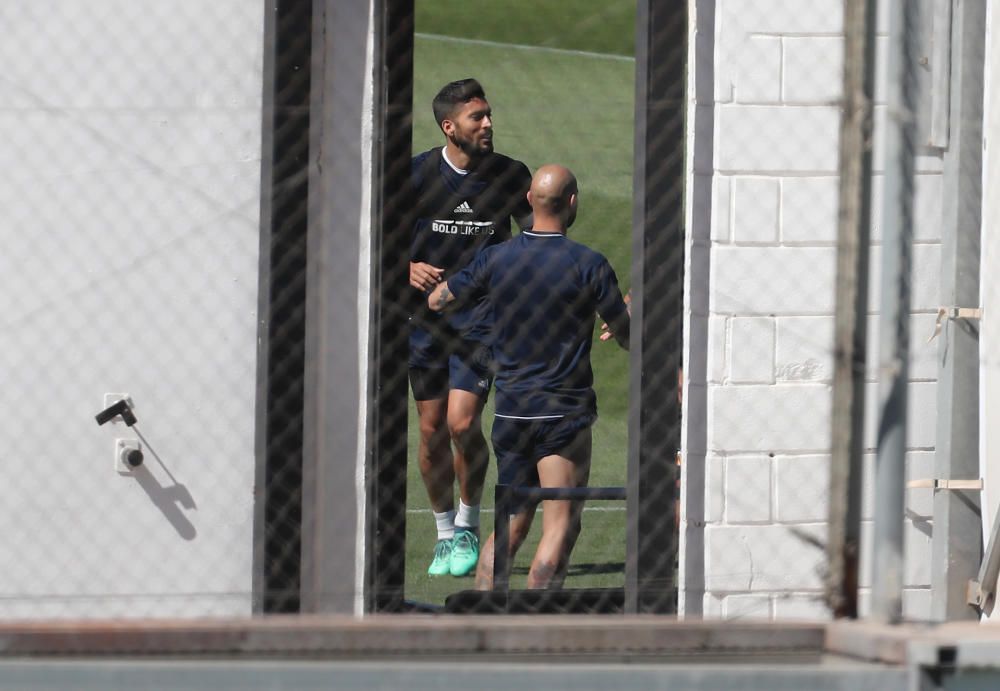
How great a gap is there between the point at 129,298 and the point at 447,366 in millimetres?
1406

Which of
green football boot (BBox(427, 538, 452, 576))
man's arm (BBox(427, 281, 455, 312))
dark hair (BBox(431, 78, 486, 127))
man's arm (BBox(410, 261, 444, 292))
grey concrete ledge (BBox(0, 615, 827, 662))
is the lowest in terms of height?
green football boot (BBox(427, 538, 452, 576))

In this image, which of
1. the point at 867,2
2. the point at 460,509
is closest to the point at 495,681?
the point at 867,2

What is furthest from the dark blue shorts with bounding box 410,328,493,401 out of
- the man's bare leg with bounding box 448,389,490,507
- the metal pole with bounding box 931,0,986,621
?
the metal pole with bounding box 931,0,986,621

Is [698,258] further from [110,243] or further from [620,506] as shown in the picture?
[620,506]

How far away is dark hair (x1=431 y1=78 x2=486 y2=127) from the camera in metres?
4.98

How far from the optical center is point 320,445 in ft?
14.3

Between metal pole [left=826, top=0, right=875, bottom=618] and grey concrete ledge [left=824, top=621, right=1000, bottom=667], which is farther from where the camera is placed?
metal pole [left=826, top=0, right=875, bottom=618]

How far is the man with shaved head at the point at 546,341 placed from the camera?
14.9ft

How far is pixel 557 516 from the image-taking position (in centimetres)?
475

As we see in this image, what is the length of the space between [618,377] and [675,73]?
23.0 feet

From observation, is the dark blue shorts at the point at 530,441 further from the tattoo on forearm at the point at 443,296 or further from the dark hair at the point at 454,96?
the dark hair at the point at 454,96

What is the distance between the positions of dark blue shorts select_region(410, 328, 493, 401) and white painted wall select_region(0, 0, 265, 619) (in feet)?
3.21

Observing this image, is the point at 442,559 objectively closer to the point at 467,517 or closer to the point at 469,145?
the point at 467,517

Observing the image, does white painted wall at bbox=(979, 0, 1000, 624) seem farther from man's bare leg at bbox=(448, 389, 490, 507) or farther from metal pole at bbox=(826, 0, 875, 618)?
man's bare leg at bbox=(448, 389, 490, 507)
